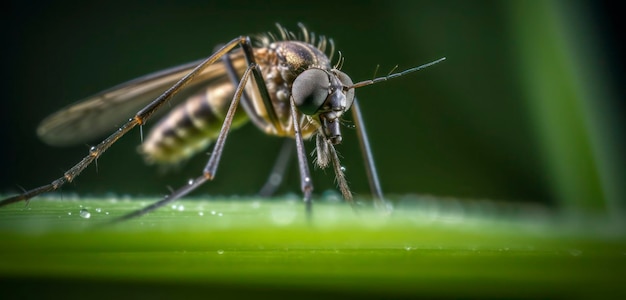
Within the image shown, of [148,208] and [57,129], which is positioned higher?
[57,129]

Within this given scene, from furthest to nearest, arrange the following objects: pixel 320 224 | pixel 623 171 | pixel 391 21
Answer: pixel 391 21, pixel 623 171, pixel 320 224

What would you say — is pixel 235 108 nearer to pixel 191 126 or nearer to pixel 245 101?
pixel 245 101

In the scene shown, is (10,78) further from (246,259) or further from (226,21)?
(246,259)

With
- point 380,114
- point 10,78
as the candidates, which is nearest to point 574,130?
point 380,114

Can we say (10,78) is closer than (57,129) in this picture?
No

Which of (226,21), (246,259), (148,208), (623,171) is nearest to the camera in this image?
(246,259)

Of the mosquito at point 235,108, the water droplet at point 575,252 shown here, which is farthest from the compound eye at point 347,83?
the water droplet at point 575,252

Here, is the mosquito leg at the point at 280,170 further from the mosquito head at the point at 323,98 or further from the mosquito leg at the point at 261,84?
the mosquito head at the point at 323,98

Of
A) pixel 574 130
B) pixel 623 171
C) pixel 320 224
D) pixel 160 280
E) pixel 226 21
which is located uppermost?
pixel 226 21

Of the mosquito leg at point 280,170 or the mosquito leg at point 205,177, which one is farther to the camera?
the mosquito leg at point 280,170
